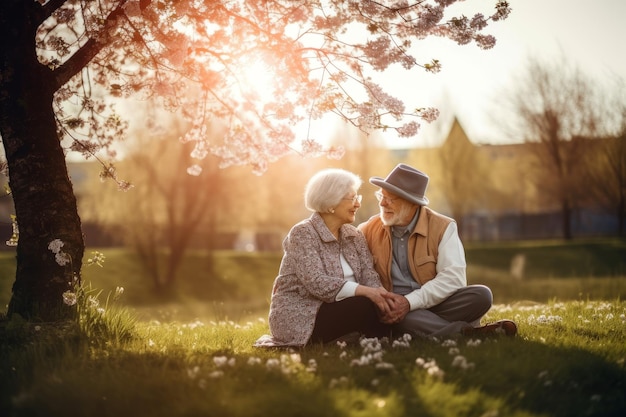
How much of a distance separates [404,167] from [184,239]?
23.7 m

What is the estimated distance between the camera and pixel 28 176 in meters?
7.18

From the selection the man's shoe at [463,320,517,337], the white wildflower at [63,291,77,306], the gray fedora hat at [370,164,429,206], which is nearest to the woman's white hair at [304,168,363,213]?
the gray fedora hat at [370,164,429,206]

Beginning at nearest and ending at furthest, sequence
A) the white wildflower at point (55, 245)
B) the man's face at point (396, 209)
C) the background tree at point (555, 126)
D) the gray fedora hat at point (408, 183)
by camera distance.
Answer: the gray fedora hat at point (408, 183)
the man's face at point (396, 209)
the white wildflower at point (55, 245)
the background tree at point (555, 126)

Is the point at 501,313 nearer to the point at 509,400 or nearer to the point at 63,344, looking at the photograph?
the point at 509,400

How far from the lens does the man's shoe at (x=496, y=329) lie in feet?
21.6

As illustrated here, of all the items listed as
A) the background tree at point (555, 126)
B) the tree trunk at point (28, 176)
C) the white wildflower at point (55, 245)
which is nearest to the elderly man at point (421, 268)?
the white wildflower at point (55, 245)

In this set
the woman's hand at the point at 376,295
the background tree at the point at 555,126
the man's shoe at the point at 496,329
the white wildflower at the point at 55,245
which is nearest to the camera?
the woman's hand at the point at 376,295

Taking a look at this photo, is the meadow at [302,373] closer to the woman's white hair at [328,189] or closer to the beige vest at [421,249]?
the beige vest at [421,249]

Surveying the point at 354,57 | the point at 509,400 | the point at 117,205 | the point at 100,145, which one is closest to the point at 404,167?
the point at 354,57

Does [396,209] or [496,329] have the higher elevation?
[396,209]

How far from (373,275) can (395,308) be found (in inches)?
19.5

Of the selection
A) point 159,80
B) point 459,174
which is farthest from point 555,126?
point 159,80

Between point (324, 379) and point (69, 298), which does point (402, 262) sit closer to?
point (324, 379)

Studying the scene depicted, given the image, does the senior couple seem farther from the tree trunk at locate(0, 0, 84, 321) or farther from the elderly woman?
the tree trunk at locate(0, 0, 84, 321)
